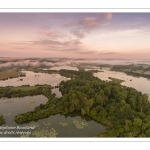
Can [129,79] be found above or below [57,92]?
above

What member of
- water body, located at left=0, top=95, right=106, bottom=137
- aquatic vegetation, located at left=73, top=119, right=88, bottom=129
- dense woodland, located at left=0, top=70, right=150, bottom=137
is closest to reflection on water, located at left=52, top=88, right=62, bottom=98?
dense woodland, located at left=0, top=70, right=150, bottom=137

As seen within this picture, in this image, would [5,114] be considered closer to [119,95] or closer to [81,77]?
[81,77]

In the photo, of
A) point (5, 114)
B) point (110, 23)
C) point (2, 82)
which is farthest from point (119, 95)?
point (2, 82)

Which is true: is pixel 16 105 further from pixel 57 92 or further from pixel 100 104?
pixel 100 104

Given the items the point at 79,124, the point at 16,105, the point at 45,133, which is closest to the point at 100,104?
the point at 79,124

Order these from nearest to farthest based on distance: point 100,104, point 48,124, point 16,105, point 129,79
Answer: point 48,124
point 100,104
point 16,105
point 129,79

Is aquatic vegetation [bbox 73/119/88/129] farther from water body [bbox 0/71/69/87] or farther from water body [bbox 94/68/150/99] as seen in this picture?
water body [bbox 94/68/150/99]
